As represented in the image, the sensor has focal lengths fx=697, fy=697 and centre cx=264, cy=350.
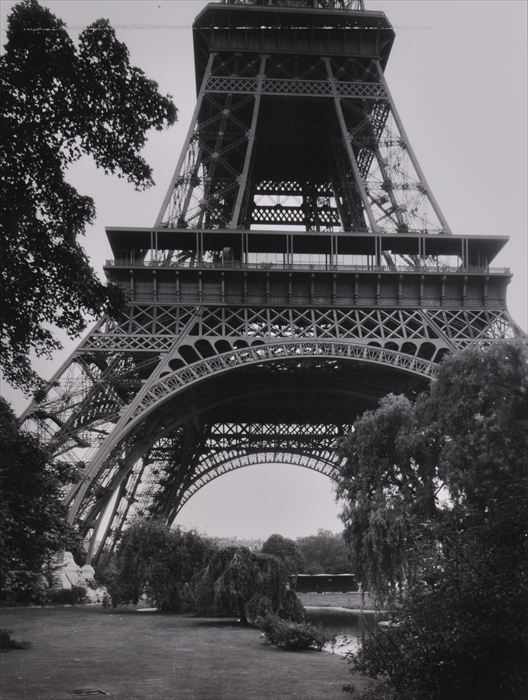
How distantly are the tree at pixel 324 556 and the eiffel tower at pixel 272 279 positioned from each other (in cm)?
5524

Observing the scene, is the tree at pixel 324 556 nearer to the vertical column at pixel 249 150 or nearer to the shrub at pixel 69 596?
the shrub at pixel 69 596

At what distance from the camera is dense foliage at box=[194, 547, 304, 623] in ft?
75.3

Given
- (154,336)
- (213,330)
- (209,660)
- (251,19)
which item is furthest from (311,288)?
(209,660)

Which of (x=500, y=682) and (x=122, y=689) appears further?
(x=122, y=689)

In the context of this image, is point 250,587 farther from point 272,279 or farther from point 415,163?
point 415,163

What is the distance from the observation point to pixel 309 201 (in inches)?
1741

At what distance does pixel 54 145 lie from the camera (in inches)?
434

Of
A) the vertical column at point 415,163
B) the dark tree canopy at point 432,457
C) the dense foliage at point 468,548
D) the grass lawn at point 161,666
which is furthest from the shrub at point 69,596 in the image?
the vertical column at point 415,163

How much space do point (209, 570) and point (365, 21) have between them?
28213 mm

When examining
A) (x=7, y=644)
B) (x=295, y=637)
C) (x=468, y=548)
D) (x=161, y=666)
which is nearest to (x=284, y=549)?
(x=295, y=637)

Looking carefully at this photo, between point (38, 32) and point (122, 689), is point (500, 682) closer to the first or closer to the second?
point (122, 689)

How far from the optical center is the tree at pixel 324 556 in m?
91.9

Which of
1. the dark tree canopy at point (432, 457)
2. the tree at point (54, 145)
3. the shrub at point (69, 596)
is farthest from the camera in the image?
the shrub at point (69, 596)

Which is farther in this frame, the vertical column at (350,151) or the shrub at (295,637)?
the vertical column at (350,151)
